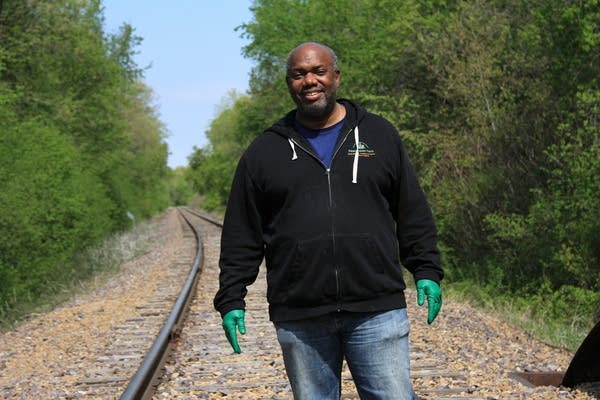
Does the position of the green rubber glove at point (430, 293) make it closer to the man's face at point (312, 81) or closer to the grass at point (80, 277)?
the man's face at point (312, 81)

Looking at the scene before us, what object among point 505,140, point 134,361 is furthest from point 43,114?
point 134,361

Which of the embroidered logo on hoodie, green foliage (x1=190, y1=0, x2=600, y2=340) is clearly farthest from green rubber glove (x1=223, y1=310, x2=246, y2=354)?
green foliage (x1=190, y1=0, x2=600, y2=340)

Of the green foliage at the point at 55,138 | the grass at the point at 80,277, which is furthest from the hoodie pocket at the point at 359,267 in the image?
the green foliage at the point at 55,138

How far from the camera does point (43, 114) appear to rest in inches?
1112

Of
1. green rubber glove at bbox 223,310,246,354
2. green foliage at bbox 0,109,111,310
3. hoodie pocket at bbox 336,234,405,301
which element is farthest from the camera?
green foliage at bbox 0,109,111,310

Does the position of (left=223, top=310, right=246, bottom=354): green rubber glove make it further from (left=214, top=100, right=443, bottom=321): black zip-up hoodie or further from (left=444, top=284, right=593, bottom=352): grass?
(left=444, top=284, right=593, bottom=352): grass

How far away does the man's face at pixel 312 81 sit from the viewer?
3.26m

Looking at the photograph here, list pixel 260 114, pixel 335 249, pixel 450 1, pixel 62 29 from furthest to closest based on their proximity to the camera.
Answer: pixel 260 114 < pixel 62 29 < pixel 450 1 < pixel 335 249

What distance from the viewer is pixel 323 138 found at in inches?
131

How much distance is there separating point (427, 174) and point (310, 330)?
17.9 meters

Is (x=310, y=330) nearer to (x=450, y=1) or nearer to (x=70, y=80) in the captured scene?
(x=450, y=1)

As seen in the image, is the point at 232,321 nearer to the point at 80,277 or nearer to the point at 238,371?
the point at 238,371

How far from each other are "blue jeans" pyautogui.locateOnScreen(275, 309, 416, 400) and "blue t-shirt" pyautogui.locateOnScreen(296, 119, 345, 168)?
0.66 m

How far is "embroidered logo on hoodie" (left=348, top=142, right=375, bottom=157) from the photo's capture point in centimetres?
325
